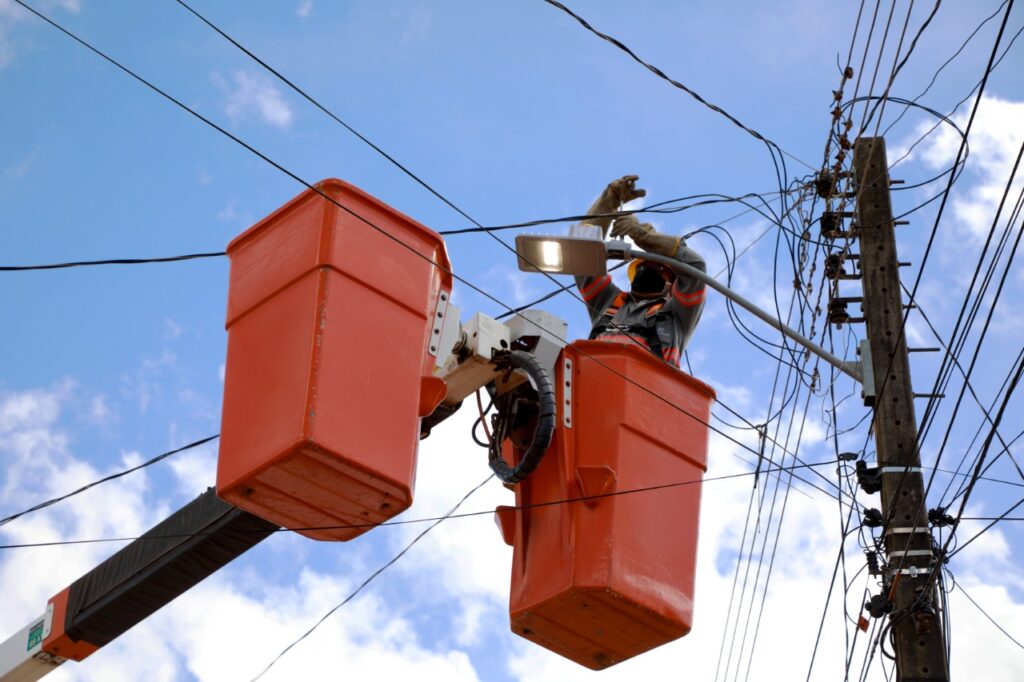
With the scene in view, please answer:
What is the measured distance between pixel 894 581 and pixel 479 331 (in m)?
2.54

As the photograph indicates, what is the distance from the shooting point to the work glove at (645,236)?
1015 centimetres

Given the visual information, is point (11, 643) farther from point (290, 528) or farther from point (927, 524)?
point (927, 524)

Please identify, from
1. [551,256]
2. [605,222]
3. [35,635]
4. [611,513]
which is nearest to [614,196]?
[605,222]

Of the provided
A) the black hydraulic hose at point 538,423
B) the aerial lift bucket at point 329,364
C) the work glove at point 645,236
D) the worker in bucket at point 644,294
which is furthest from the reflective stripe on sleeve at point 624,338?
the aerial lift bucket at point 329,364

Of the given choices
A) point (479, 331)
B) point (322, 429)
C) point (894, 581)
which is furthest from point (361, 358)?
point (894, 581)

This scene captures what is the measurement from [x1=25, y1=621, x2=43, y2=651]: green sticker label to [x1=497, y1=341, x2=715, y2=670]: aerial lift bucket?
2645mm

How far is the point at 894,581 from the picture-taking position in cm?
886

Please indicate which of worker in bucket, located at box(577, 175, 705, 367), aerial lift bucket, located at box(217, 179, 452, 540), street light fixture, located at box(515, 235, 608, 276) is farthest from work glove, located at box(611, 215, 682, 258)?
aerial lift bucket, located at box(217, 179, 452, 540)

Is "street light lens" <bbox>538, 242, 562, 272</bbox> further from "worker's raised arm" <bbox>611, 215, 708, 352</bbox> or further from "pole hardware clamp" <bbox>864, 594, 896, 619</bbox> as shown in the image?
"pole hardware clamp" <bbox>864, 594, 896, 619</bbox>

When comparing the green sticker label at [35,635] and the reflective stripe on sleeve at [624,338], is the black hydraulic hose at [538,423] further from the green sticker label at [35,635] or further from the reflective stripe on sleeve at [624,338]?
the green sticker label at [35,635]

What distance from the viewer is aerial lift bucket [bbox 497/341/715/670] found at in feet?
28.1

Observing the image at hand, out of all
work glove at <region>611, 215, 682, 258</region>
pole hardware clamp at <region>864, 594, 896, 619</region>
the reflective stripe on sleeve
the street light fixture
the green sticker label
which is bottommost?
the green sticker label

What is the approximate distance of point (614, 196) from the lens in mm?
10609

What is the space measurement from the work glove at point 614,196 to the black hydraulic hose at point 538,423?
1.74m
